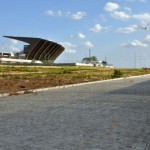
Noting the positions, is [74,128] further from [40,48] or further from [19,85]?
[40,48]

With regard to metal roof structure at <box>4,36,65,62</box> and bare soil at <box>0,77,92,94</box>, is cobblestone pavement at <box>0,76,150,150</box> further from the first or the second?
metal roof structure at <box>4,36,65,62</box>

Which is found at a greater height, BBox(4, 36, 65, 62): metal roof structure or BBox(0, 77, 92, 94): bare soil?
BBox(4, 36, 65, 62): metal roof structure

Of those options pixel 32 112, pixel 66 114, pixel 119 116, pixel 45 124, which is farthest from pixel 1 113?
pixel 119 116

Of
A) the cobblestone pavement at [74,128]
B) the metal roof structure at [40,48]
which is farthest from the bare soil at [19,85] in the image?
the metal roof structure at [40,48]

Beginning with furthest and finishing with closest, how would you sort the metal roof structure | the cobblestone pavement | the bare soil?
the metal roof structure, the bare soil, the cobblestone pavement

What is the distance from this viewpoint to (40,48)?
497ft

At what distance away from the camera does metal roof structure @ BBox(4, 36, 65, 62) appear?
144m

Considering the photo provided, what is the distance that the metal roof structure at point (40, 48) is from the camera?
143875 mm

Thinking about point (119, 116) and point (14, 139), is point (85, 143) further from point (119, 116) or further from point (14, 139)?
point (119, 116)

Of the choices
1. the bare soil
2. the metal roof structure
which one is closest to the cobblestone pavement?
the bare soil

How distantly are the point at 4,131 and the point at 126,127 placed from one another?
266cm

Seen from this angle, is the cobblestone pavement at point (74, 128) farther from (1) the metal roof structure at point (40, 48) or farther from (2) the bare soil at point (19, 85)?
(1) the metal roof structure at point (40, 48)

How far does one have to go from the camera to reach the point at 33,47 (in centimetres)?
14562

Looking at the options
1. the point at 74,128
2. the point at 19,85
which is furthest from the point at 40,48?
the point at 74,128
